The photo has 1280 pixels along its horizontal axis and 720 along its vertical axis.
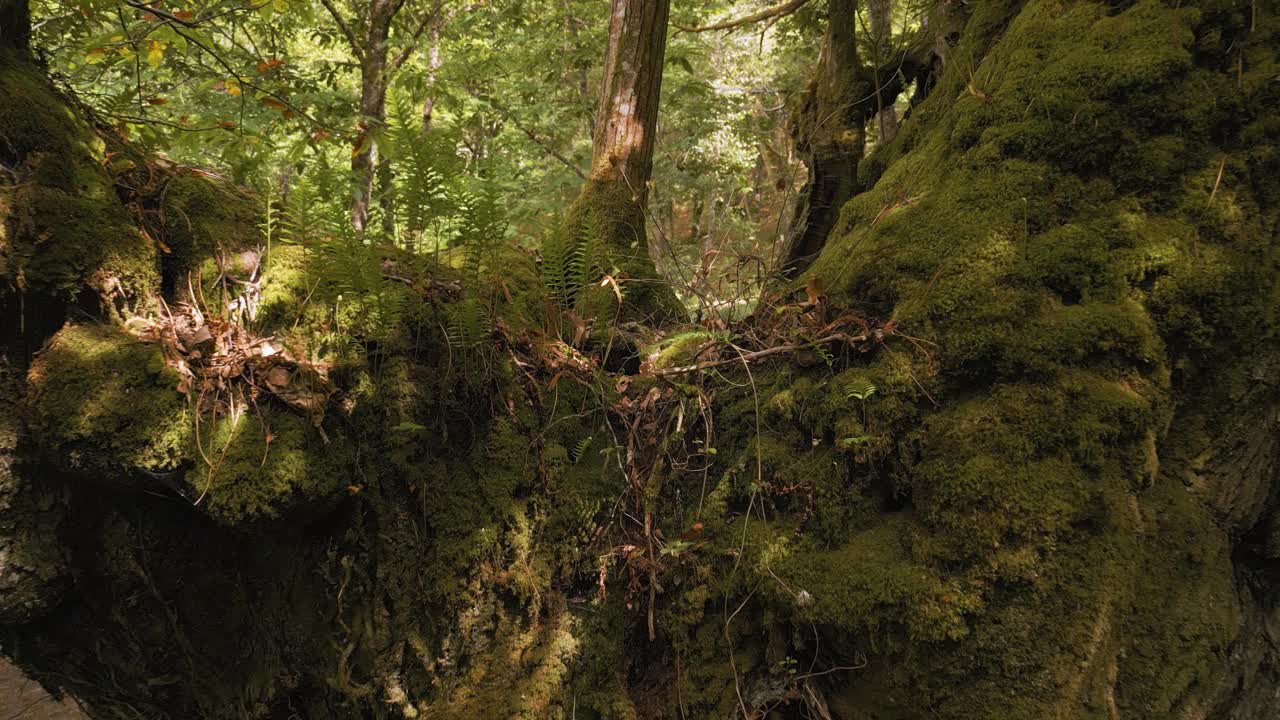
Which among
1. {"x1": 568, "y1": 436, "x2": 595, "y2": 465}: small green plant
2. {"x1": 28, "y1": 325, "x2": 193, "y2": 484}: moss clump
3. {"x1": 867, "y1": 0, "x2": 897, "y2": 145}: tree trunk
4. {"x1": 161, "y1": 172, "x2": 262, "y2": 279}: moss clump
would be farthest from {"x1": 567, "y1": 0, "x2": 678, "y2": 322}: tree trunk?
{"x1": 28, "y1": 325, "x2": 193, "y2": 484}: moss clump

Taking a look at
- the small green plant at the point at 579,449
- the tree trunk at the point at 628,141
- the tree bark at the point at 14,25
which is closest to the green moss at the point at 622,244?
the tree trunk at the point at 628,141

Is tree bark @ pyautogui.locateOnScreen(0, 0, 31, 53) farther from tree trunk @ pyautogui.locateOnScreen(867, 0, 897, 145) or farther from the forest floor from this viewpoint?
tree trunk @ pyautogui.locateOnScreen(867, 0, 897, 145)

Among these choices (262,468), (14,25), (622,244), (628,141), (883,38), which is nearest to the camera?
(262,468)

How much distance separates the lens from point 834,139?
4.95m

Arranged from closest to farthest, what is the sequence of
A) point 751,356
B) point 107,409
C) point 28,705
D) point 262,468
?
point 107,409
point 262,468
point 751,356
point 28,705

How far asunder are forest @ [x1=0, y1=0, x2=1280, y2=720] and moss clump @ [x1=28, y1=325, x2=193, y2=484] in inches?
0.5

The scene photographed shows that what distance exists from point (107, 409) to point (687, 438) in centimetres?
221

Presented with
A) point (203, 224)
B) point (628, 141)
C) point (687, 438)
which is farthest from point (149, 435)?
point (628, 141)

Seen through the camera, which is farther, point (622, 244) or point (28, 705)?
point (28, 705)

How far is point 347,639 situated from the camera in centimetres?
250

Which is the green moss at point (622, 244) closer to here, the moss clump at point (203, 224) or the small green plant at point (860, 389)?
the small green plant at point (860, 389)

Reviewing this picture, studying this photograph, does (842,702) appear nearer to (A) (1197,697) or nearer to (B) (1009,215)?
(A) (1197,697)

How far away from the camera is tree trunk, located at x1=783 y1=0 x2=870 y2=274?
488 cm

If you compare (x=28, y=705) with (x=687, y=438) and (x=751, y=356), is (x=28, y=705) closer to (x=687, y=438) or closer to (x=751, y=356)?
(x=687, y=438)
